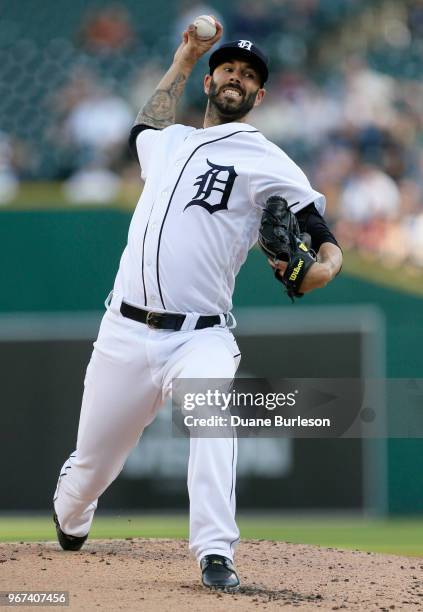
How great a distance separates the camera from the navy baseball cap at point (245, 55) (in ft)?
14.2

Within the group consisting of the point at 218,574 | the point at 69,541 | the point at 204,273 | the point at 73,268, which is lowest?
the point at 69,541

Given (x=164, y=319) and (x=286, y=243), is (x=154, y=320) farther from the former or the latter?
(x=286, y=243)

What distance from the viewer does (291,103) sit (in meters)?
10.6

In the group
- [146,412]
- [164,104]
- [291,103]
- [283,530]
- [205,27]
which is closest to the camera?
[146,412]

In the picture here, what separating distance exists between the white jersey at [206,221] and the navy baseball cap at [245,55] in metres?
0.26

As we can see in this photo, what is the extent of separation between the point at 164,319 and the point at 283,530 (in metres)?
3.99

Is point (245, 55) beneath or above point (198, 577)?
above

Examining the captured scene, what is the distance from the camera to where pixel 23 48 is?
1130 centimetres

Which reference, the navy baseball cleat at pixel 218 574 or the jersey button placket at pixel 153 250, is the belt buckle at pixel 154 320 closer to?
the jersey button placket at pixel 153 250

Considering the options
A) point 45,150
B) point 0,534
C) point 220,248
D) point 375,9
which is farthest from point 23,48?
point 220,248

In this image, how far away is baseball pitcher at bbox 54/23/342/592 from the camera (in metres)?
3.89

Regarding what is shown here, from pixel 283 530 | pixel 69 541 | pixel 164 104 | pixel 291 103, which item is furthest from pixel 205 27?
pixel 291 103

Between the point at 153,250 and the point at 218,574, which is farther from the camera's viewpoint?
the point at 153,250

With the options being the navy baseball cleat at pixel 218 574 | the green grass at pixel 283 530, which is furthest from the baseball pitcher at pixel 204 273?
the green grass at pixel 283 530
